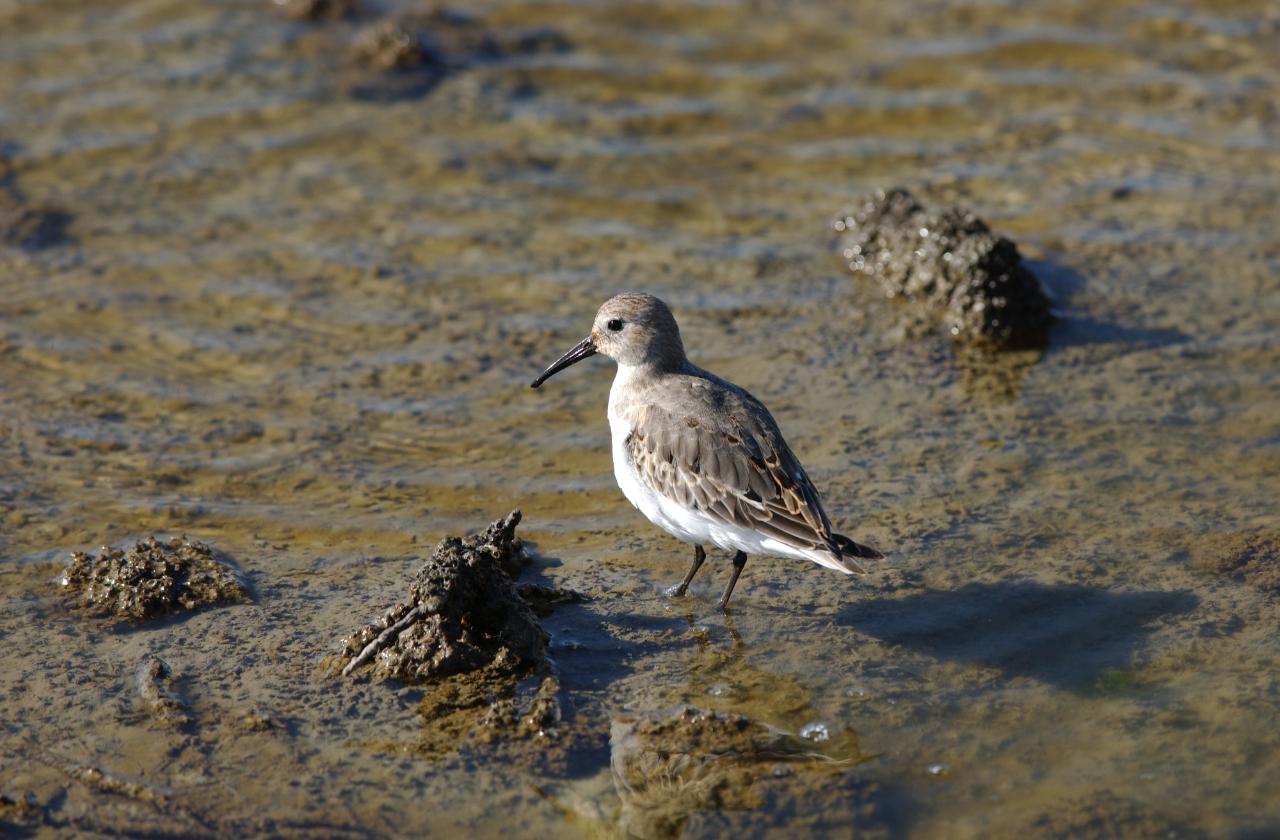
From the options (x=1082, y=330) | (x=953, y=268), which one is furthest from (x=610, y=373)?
(x=1082, y=330)

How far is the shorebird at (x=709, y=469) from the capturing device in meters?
6.55

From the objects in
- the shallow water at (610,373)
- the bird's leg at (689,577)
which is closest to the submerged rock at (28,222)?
the shallow water at (610,373)

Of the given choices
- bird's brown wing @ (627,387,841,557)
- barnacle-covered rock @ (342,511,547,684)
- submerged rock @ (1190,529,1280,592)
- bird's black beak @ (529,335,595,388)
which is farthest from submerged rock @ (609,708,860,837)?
bird's black beak @ (529,335,595,388)

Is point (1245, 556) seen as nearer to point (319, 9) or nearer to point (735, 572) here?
point (735, 572)

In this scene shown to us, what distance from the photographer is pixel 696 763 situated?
585 cm

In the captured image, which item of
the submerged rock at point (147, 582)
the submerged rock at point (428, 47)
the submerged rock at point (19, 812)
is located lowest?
the submerged rock at point (19, 812)

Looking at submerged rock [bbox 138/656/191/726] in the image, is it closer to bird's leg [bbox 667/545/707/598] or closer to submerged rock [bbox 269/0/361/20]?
bird's leg [bbox 667/545/707/598]

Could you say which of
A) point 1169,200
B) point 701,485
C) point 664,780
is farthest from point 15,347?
point 1169,200

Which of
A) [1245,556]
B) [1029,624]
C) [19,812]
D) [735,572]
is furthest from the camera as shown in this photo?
[1245,556]

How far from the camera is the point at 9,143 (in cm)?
1205

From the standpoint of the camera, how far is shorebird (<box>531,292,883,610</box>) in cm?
655

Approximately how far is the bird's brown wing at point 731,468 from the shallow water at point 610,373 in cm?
59

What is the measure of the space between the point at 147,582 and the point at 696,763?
2.85 meters

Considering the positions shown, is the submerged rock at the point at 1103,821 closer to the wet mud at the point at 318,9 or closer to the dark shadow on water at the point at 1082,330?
the dark shadow on water at the point at 1082,330
